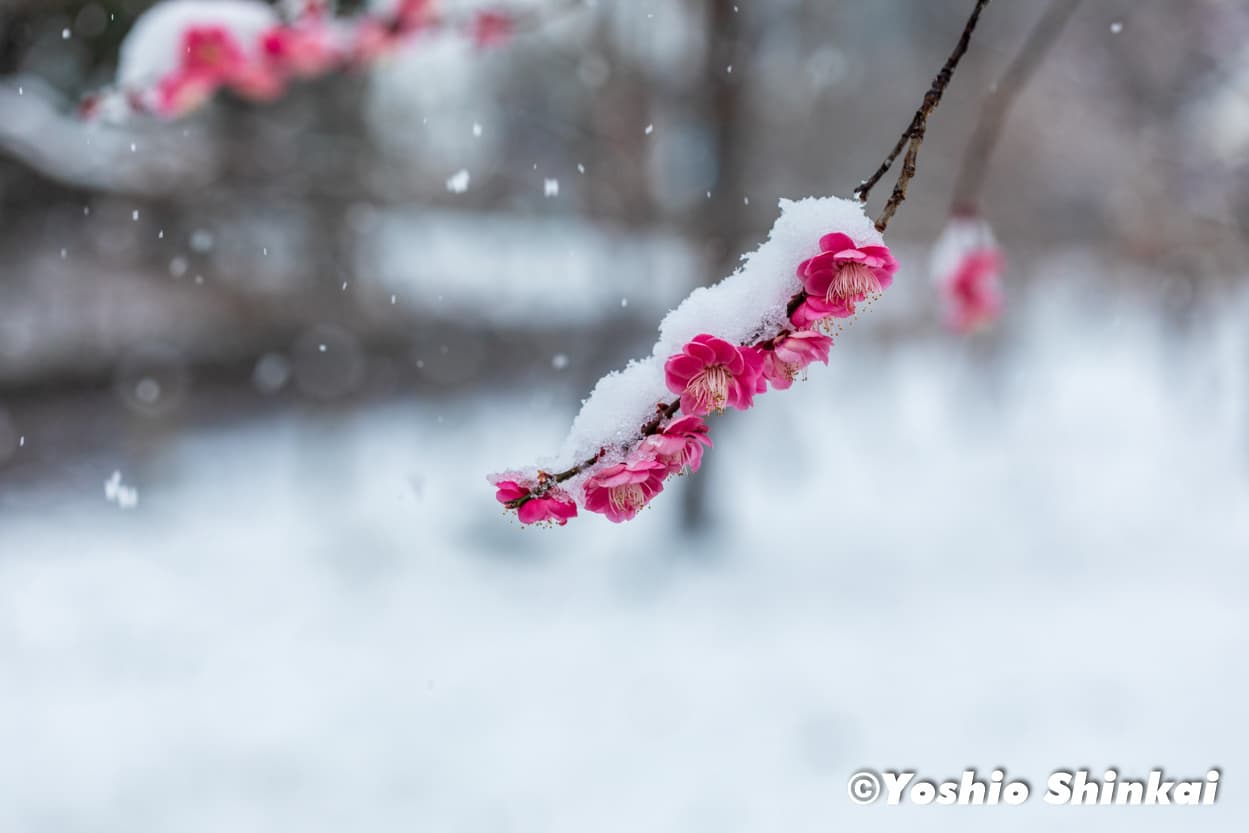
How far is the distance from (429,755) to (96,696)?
1.44m

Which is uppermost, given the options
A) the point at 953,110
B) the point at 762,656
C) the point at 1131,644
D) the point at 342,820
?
the point at 953,110

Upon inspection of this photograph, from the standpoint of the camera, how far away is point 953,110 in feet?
19.1

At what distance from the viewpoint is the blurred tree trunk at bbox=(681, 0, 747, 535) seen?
445cm

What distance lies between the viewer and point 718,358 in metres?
0.87

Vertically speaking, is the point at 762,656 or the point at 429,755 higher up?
the point at 762,656

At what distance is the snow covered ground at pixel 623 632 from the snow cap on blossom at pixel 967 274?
1.50 m

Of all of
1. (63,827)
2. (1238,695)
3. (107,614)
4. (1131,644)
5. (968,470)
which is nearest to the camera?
(63,827)

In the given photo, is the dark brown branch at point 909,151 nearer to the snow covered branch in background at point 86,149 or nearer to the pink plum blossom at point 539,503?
the pink plum blossom at point 539,503

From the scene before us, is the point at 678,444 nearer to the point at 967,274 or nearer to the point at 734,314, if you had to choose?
the point at 734,314

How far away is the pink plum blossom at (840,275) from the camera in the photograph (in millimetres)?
845

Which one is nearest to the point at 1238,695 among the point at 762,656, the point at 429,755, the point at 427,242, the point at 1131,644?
the point at 1131,644

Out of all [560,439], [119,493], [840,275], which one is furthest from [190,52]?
[119,493]

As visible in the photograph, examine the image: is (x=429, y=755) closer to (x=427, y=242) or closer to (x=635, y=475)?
(x=635, y=475)

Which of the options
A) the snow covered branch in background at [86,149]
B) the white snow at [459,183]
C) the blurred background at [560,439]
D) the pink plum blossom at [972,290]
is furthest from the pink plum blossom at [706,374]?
the snow covered branch in background at [86,149]
